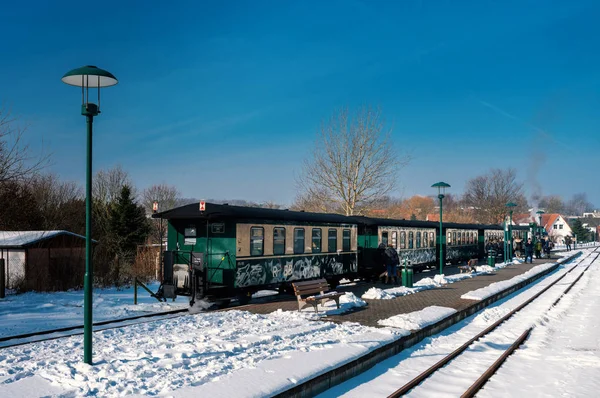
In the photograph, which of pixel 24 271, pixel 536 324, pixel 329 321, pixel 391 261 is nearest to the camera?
pixel 329 321

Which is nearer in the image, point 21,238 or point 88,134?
point 88,134

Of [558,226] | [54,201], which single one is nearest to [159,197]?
[54,201]

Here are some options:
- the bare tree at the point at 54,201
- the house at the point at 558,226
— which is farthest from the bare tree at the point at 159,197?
the house at the point at 558,226

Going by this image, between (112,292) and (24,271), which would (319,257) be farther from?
(24,271)

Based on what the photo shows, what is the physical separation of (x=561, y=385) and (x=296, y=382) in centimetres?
437

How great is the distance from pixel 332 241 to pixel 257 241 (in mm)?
4499

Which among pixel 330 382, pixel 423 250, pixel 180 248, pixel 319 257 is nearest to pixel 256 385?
pixel 330 382

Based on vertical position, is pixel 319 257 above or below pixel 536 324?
above

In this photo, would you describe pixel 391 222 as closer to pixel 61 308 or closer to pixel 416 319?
pixel 416 319

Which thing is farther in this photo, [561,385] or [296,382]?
[561,385]

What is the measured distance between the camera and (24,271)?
17719 mm

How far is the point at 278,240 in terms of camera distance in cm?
1591

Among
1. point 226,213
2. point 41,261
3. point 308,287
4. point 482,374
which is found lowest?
point 482,374

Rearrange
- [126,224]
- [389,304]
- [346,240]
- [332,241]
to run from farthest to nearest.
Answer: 1. [126,224]
2. [346,240]
3. [332,241]
4. [389,304]
